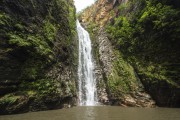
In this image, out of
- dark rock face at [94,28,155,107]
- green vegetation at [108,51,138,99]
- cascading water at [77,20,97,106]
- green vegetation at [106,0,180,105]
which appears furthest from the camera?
cascading water at [77,20,97,106]

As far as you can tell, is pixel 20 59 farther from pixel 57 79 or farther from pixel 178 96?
pixel 178 96

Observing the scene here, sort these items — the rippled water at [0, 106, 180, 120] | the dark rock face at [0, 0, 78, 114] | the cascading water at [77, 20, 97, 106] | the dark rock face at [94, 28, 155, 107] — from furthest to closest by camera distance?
the cascading water at [77, 20, 97, 106] → the dark rock face at [94, 28, 155, 107] → the dark rock face at [0, 0, 78, 114] → the rippled water at [0, 106, 180, 120]

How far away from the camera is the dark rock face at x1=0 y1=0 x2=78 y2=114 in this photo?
Result: 1024 centimetres

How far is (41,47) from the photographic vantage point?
1261 centimetres

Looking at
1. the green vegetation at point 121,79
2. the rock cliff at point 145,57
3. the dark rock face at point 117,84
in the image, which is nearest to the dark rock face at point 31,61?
the dark rock face at point 117,84

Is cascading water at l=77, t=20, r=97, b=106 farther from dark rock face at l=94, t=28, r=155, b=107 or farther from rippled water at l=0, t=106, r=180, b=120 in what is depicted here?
rippled water at l=0, t=106, r=180, b=120

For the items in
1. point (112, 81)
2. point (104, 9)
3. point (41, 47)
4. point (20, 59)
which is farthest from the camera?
point (104, 9)

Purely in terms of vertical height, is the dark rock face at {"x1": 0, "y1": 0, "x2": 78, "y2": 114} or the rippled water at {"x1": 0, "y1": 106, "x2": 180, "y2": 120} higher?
the dark rock face at {"x1": 0, "y1": 0, "x2": 78, "y2": 114}

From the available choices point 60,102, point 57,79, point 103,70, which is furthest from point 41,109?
point 103,70

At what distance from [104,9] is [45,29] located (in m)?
17.5

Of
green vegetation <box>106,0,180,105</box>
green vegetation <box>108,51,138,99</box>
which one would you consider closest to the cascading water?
green vegetation <box>108,51,138,99</box>

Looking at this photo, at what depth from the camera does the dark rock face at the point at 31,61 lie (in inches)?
403

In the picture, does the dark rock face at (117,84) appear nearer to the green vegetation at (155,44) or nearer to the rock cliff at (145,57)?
the rock cliff at (145,57)

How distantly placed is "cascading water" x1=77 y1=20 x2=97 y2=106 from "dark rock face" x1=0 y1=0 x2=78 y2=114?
5.56 ft
